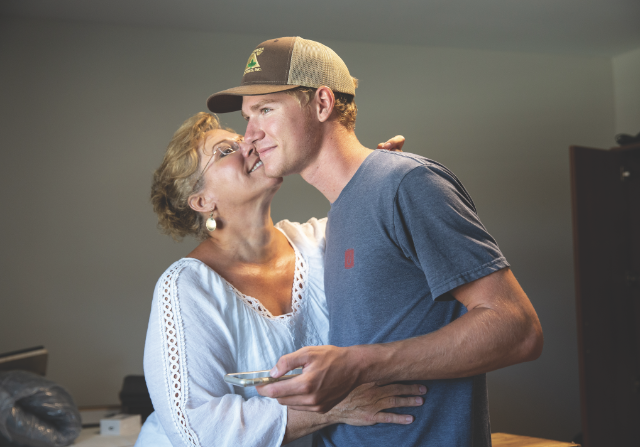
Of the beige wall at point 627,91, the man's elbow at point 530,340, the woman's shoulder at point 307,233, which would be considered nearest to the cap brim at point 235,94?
the woman's shoulder at point 307,233

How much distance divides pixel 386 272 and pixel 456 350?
26 centimetres

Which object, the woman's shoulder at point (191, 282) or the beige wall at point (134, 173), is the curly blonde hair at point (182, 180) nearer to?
the woman's shoulder at point (191, 282)

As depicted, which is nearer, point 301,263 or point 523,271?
point 301,263

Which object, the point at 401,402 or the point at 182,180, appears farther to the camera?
the point at 182,180

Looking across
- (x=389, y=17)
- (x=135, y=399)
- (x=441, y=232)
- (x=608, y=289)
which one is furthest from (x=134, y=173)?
(x=608, y=289)

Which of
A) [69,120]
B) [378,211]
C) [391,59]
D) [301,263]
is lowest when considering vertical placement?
[301,263]

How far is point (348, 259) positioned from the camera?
4.61 ft

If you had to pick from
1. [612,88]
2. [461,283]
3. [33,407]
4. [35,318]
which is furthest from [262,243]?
[612,88]

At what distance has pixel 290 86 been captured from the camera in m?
1.47

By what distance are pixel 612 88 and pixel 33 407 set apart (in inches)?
217

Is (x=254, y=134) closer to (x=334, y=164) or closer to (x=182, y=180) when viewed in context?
(x=334, y=164)

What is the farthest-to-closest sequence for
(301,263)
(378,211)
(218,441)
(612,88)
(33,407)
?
(612,88)
(33,407)
(301,263)
(218,441)
(378,211)

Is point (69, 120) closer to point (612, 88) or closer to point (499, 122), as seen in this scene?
point (499, 122)

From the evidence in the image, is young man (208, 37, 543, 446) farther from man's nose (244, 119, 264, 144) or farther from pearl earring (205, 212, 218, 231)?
pearl earring (205, 212, 218, 231)
